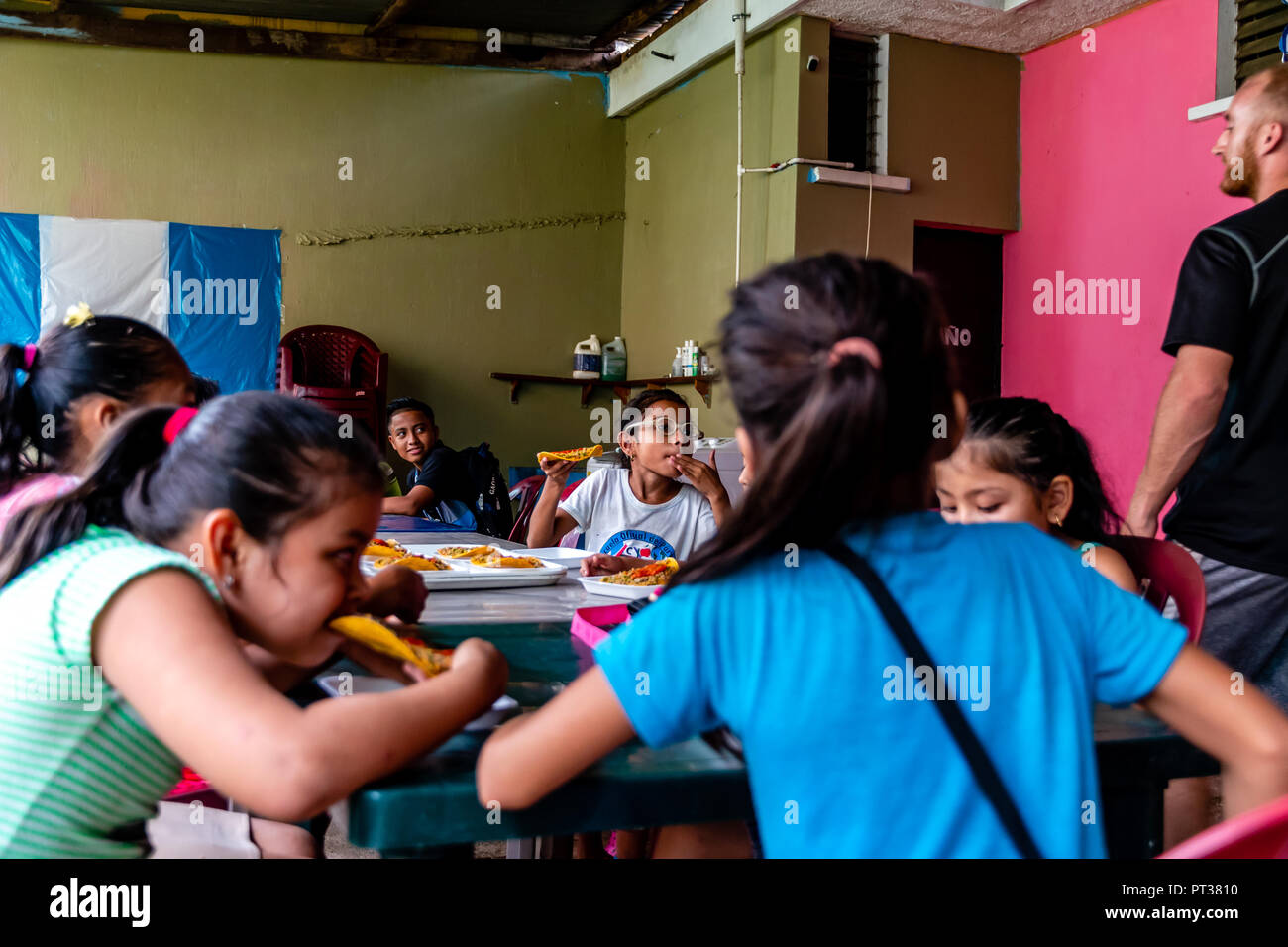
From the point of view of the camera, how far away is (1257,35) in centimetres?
376

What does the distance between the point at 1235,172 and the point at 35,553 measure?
226cm

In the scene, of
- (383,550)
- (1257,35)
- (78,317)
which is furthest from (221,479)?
(1257,35)

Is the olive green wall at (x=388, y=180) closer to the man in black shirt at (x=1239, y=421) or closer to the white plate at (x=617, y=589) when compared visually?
the white plate at (x=617, y=589)

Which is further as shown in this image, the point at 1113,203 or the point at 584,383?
the point at 584,383

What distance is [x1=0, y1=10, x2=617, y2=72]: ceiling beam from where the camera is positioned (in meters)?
5.89

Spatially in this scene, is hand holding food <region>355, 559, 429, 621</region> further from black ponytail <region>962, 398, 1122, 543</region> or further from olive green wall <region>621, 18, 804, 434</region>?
olive green wall <region>621, 18, 804, 434</region>

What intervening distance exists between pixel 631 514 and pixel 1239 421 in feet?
5.25

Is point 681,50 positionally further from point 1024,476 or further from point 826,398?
point 826,398

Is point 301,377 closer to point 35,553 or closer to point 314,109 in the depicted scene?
point 314,109

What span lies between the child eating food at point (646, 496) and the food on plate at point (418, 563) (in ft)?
2.73

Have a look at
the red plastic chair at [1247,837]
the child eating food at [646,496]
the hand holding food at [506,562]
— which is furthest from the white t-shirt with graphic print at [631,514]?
the red plastic chair at [1247,837]

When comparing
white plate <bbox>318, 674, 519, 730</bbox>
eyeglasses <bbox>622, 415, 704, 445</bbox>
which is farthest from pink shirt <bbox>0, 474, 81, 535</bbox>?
eyeglasses <bbox>622, 415, 704, 445</bbox>

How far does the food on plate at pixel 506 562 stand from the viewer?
2150 mm

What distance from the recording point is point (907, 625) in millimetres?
861
